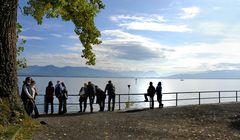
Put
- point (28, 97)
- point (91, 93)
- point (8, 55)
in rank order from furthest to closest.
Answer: point (91, 93), point (28, 97), point (8, 55)

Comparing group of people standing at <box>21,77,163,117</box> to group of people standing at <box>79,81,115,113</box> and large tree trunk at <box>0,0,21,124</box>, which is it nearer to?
group of people standing at <box>79,81,115,113</box>

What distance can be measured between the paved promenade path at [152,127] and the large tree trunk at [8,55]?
4.74 feet

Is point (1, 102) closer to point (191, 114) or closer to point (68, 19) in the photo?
point (68, 19)

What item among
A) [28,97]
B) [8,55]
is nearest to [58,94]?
[28,97]

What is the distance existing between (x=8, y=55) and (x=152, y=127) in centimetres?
641

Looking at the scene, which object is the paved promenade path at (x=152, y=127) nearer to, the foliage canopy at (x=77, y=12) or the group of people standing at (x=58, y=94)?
the group of people standing at (x=58, y=94)

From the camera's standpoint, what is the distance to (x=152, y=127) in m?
15.8

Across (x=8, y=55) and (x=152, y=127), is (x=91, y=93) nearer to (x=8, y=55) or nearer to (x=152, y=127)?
(x=152, y=127)

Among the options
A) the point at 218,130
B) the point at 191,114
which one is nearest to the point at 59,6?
the point at 218,130

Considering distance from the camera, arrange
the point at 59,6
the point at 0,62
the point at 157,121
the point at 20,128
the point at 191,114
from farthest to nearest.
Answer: the point at 191,114, the point at 157,121, the point at 59,6, the point at 0,62, the point at 20,128

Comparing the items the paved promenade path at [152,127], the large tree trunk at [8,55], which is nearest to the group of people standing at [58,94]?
the paved promenade path at [152,127]

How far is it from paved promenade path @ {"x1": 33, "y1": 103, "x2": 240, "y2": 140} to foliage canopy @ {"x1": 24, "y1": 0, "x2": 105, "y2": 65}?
3641mm

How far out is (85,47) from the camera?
59.4 feet

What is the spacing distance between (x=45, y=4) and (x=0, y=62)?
443cm
